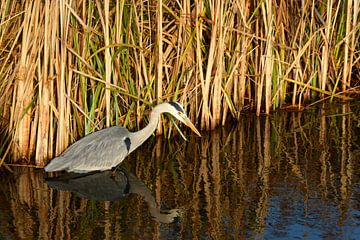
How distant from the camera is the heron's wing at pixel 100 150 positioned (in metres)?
6.87

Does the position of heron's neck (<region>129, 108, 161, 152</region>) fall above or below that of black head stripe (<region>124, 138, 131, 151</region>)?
above

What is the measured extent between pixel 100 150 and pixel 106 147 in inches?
2.4

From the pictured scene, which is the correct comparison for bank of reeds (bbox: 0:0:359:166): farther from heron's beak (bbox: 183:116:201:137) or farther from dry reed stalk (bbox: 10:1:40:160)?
heron's beak (bbox: 183:116:201:137)

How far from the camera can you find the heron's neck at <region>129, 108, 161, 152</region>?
7180mm

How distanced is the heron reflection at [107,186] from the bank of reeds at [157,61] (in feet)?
1.08

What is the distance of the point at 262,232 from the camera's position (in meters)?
5.51

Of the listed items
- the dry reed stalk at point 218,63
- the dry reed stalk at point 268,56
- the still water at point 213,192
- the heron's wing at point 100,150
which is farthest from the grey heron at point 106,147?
the dry reed stalk at point 268,56

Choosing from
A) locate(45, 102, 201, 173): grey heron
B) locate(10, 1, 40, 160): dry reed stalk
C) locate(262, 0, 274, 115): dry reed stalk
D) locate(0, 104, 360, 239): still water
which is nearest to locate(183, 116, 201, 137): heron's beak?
locate(45, 102, 201, 173): grey heron

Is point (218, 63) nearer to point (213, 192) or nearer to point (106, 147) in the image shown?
point (106, 147)

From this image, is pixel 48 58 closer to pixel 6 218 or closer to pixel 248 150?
pixel 6 218

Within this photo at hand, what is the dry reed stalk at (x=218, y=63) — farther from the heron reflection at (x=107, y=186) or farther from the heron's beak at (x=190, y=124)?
the heron reflection at (x=107, y=186)

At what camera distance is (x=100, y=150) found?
275 inches

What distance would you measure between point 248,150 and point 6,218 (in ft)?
8.67

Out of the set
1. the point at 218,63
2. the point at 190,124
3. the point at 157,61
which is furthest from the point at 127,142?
the point at 218,63
